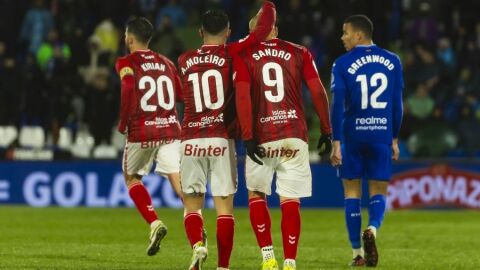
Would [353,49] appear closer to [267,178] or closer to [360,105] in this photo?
[360,105]

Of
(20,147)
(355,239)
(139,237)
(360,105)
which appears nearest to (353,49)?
(360,105)

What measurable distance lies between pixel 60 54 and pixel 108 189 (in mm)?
3998

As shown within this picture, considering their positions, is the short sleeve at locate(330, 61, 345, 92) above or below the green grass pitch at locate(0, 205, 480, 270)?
above

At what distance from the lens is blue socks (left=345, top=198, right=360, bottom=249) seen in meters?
12.3

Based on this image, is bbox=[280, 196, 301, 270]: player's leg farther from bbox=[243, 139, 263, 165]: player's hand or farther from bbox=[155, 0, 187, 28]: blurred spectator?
bbox=[155, 0, 187, 28]: blurred spectator

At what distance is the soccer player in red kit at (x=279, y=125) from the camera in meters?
10.4

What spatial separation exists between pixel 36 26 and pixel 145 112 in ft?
42.8

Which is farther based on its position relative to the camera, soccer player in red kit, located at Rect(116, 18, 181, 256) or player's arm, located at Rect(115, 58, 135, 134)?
soccer player in red kit, located at Rect(116, 18, 181, 256)

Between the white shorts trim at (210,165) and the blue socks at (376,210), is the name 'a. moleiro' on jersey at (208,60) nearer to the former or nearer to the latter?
the white shorts trim at (210,165)

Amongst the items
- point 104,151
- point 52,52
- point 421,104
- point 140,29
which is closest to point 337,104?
point 140,29

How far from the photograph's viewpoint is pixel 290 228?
10.4 m

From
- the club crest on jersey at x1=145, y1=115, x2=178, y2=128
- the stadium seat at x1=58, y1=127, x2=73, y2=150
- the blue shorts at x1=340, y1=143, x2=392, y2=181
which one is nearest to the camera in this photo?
the blue shorts at x1=340, y1=143, x2=392, y2=181

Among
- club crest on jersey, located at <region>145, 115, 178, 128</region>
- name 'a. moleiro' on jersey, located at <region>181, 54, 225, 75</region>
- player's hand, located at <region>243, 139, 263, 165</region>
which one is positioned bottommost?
club crest on jersey, located at <region>145, 115, 178, 128</region>

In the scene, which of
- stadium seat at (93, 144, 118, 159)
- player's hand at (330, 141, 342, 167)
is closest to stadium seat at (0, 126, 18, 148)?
stadium seat at (93, 144, 118, 159)
